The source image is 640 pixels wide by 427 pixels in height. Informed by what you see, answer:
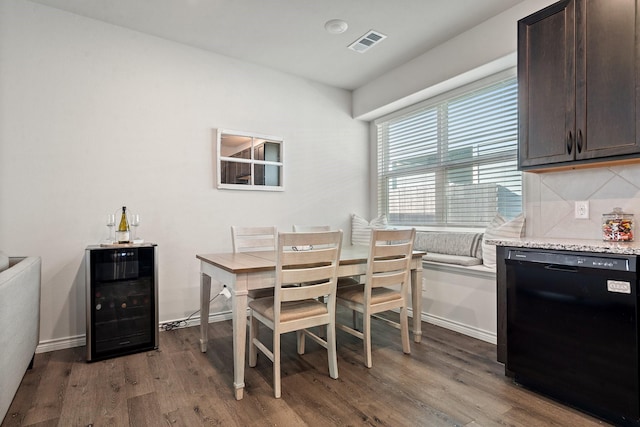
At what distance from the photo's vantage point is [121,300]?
102 inches

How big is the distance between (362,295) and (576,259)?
52.5 inches

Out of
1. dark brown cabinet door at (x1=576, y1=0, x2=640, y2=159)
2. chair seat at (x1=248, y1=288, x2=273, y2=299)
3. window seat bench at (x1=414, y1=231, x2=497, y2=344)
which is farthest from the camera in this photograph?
window seat bench at (x1=414, y1=231, x2=497, y2=344)

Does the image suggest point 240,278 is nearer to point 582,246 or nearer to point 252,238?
point 252,238

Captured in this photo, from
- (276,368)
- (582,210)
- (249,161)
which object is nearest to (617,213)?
(582,210)

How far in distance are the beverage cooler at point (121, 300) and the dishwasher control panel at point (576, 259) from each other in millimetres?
2654

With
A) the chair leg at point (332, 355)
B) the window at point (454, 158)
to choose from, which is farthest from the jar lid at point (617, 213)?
the chair leg at point (332, 355)

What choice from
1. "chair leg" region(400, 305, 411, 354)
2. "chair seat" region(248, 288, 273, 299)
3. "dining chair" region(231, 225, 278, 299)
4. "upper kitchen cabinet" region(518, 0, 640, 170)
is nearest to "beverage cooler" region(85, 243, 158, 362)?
"dining chair" region(231, 225, 278, 299)

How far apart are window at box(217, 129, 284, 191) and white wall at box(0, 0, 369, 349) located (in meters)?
0.10

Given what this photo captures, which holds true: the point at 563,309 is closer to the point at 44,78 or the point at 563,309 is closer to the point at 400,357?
the point at 400,357

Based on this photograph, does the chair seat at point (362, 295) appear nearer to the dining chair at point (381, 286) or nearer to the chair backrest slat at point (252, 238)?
the dining chair at point (381, 286)

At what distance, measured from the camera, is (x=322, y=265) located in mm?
2297

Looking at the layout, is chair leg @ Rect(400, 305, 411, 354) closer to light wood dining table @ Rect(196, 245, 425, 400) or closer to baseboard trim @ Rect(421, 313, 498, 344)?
light wood dining table @ Rect(196, 245, 425, 400)

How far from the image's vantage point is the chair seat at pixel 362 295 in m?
2.45

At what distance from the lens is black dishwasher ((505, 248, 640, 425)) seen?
164 centimetres
